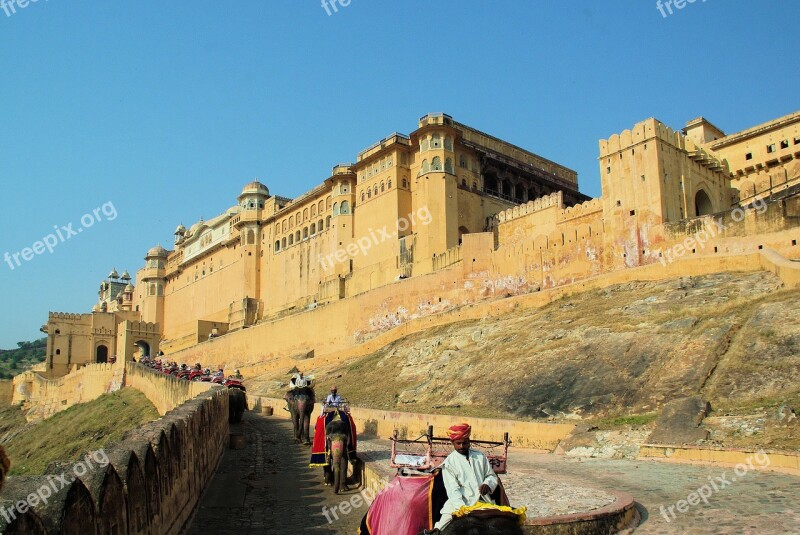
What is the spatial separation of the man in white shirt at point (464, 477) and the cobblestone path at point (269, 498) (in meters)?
2.93

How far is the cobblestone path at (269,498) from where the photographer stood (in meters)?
7.72

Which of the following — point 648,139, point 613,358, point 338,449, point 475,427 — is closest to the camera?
point 338,449

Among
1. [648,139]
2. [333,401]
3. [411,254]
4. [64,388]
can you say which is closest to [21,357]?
[64,388]

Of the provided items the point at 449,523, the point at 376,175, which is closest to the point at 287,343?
the point at 376,175

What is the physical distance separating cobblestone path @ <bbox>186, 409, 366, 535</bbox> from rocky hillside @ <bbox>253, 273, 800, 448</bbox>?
5.80m

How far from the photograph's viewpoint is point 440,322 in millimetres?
30562

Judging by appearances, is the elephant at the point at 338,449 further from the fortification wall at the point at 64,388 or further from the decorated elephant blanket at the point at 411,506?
the fortification wall at the point at 64,388

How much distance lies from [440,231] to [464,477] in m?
34.4

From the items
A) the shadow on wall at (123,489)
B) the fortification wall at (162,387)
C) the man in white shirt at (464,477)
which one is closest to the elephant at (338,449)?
the shadow on wall at (123,489)

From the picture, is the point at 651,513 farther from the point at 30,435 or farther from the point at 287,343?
the point at 30,435

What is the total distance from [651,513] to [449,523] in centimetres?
396

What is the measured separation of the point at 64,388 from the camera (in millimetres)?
53094

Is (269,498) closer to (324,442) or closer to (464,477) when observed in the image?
(324,442)

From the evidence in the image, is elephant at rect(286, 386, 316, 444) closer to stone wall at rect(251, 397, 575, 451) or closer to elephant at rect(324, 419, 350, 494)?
stone wall at rect(251, 397, 575, 451)
